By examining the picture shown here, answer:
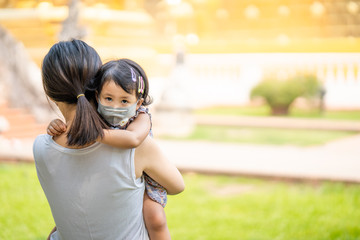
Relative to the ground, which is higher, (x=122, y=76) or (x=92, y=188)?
(x=122, y=76)

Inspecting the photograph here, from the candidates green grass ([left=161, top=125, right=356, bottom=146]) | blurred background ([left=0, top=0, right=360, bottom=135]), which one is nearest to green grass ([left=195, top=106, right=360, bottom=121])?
blurred background ([left=0, top=0, right=360, bottom=135])

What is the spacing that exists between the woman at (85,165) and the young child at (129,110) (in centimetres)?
5

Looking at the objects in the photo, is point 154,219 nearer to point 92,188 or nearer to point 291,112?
point 92,188

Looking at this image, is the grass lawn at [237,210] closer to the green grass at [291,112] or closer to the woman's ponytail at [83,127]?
the woman's ponytail at [83,127]

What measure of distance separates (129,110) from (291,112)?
11887 mm

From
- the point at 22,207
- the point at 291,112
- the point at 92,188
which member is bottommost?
the point at 291,112

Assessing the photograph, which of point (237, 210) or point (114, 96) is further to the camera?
point (237, 210)

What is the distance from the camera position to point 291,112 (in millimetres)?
13344

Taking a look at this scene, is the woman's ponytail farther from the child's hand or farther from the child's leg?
the child's leg

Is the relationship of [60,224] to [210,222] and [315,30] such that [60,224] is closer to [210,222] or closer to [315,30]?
[210,222]

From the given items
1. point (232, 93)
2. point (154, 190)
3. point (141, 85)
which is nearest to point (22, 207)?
point (154, 190)

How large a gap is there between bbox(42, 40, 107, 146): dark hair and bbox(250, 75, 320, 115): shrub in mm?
11108

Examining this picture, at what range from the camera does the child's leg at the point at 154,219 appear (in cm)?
189

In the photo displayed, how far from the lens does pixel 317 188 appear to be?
18.6ft
